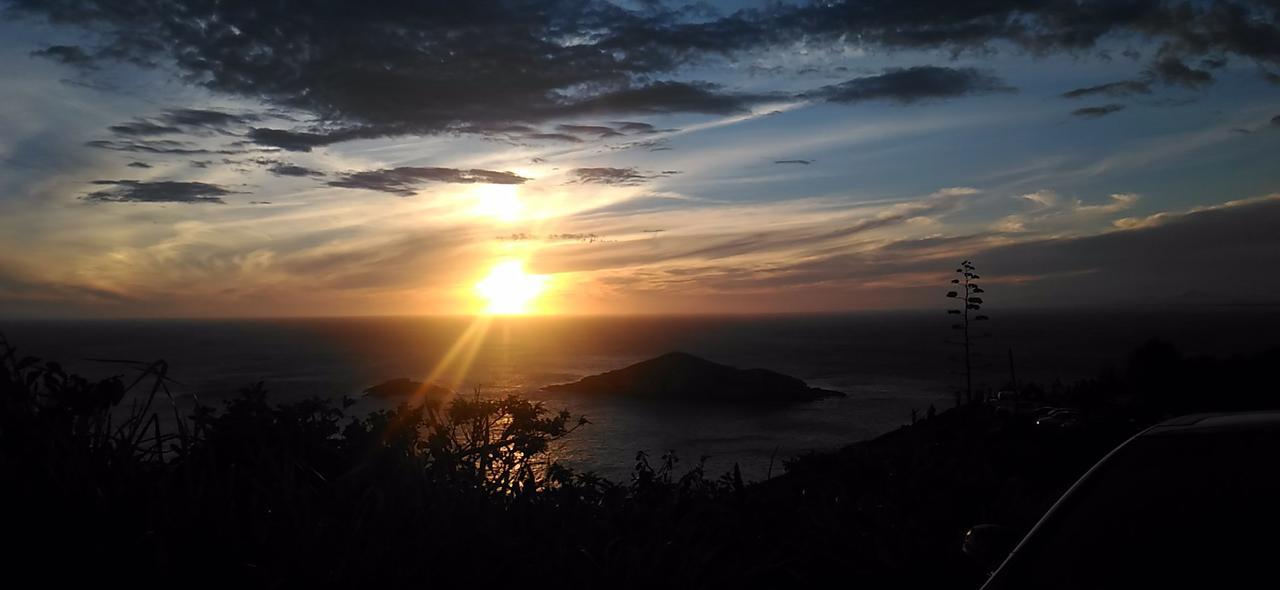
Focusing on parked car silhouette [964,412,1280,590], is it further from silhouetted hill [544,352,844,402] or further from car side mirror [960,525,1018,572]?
silhouetted hill [544,352,844,402]

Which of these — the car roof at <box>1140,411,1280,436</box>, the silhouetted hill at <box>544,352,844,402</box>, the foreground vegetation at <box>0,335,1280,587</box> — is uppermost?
the car roof at <box>1140,411,1280,436</box>

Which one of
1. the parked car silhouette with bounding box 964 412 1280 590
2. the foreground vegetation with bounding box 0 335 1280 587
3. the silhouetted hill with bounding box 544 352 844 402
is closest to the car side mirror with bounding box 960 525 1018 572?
the parked car silhouette with bounding box 964 412 1280 590

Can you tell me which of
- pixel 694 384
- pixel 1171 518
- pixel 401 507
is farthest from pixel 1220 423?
pixel 694 384

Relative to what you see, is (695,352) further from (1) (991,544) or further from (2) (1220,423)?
(2) (1220,423)

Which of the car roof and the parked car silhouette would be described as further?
the car roof

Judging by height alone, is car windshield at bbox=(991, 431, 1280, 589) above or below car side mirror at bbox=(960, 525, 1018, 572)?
above

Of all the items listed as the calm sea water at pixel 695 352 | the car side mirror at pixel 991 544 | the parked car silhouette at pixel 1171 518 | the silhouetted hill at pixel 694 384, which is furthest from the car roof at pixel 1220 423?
the silhouetted hill at pixel 694 384

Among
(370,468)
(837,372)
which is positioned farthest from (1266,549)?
(837,372)
